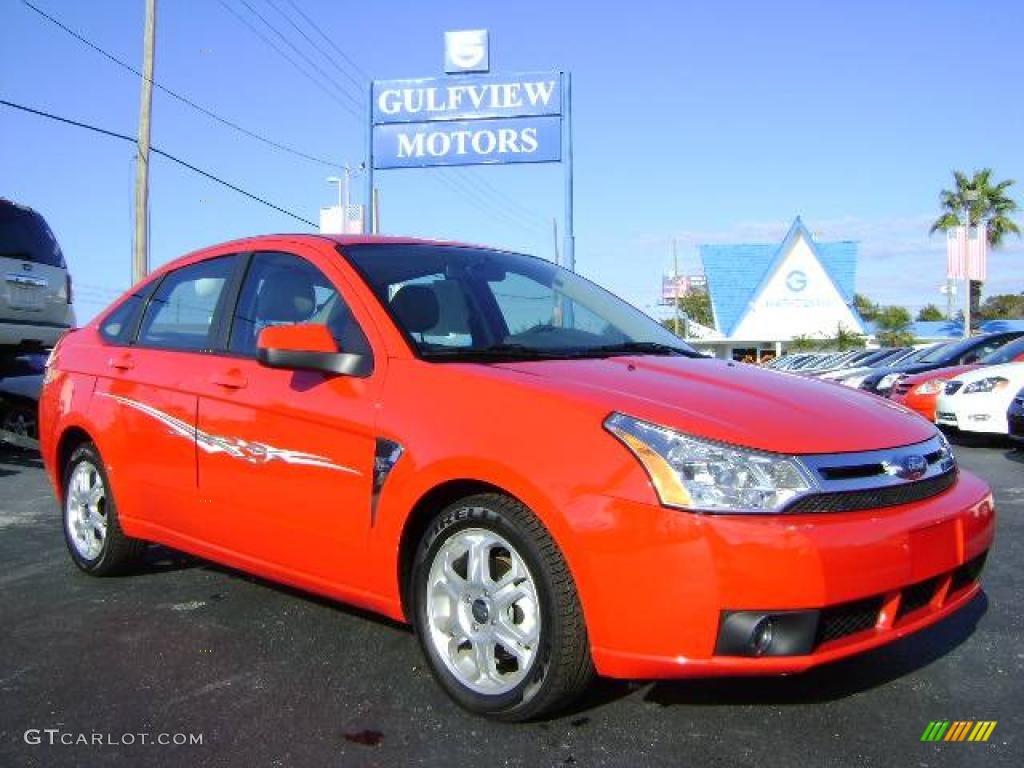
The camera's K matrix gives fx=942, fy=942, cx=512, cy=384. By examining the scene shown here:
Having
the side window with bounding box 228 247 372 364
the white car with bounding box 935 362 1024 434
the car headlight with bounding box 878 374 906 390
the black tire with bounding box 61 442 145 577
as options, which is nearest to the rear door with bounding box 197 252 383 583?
the side window with bounding box 228 247 372 364

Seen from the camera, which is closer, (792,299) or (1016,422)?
(1016,422)

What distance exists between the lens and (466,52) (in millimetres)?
19922

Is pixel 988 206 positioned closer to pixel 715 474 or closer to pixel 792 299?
pixel 792 299

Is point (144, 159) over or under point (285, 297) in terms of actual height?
over

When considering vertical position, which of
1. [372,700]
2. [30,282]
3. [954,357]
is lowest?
Answer: [372,700]

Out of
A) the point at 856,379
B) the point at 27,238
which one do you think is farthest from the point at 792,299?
the point at 27,238

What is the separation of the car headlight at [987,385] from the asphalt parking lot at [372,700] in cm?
625

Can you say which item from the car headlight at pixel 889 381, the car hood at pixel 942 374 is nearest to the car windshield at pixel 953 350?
the car headlight at pixel 889 381

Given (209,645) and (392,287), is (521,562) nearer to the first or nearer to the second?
(392,287)

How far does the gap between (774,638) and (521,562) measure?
29.6 inches

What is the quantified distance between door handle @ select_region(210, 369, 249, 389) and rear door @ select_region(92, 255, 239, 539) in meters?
0.09

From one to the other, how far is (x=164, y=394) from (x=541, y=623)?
2220 millimetres

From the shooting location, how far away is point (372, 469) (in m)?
3.20

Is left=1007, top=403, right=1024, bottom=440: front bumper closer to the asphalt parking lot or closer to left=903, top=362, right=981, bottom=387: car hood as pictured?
left=903, top=362, right=981, bottom=387: car hood
